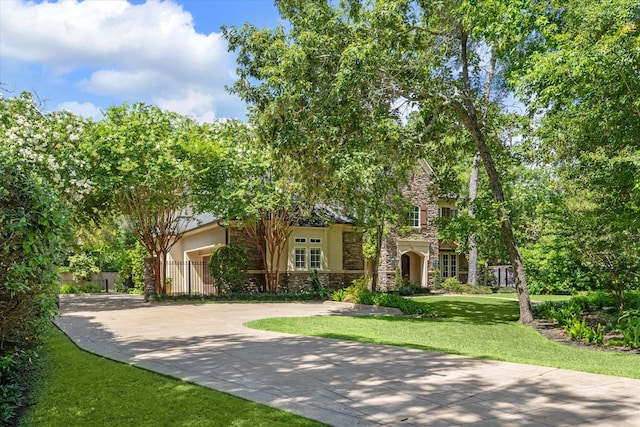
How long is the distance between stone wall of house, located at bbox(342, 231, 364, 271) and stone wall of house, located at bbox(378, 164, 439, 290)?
6.76ft

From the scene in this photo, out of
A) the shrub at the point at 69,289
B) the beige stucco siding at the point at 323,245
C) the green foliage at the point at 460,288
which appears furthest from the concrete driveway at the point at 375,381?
the shrub at the point at 69,289

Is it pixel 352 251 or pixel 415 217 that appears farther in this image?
pixel 415 217

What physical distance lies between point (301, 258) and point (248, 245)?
2.78 meters

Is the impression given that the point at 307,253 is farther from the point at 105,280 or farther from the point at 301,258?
the point at 105,280

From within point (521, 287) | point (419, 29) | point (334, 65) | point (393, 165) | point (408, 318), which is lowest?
point (408, 318)

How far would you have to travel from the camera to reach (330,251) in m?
25.5

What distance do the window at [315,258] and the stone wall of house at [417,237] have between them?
4.48 m

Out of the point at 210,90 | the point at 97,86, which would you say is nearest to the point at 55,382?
the point at 97,86

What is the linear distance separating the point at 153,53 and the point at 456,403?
11.2 meters

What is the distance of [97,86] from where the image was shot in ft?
49.6

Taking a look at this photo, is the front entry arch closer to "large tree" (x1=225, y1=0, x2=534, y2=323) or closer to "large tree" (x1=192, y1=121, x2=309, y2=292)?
"large tree" (x1=192, y1=121, x2=309, y2=292)

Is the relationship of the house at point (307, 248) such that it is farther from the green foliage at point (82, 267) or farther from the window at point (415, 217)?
the green foliage at point (82, 267)

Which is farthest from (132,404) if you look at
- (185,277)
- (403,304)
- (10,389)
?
(185,277)

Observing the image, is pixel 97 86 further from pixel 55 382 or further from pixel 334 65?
pixel 55 382
